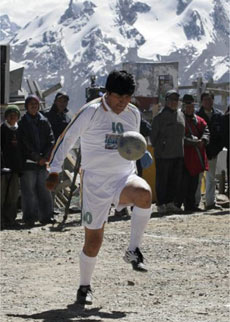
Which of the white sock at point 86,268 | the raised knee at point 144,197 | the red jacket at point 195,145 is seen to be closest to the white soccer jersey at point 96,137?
the raised knee at point 144,197

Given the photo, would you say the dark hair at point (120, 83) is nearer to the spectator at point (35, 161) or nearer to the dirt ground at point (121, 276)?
the dirt ground at point (121, 276)

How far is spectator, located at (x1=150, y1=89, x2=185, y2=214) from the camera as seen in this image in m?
14.7

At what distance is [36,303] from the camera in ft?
25.6

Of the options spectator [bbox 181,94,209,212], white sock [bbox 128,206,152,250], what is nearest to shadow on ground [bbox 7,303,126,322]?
white sock [bbox 128,206,152,250]

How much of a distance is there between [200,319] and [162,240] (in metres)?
4.74

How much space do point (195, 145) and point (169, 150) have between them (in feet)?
1.86

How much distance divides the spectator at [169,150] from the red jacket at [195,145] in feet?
0.91

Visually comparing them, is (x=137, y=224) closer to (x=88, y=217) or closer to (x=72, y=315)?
(x=88, y=217)

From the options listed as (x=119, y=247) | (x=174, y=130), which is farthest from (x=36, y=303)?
(x=174, y=130)

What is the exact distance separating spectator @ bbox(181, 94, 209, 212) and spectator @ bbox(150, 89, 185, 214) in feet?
0.86

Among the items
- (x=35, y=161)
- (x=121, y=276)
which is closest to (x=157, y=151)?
(x=35, y=161)

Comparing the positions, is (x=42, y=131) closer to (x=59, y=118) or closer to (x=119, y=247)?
(x=59, y=118)

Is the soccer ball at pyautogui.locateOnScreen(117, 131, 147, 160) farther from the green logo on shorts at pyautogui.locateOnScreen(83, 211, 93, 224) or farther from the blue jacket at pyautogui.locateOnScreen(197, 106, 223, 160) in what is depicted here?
the blue jacket at pyautogui.locateOnScreen(197, 106, 223, 160)

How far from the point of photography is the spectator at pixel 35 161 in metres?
13.4
